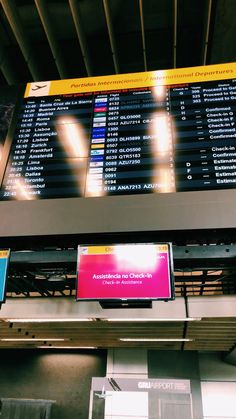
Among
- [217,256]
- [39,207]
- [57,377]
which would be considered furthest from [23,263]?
[57,377]

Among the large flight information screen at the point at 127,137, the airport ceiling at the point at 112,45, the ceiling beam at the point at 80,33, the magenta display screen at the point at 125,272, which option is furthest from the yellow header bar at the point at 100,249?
the ceiling beam at the point at 80,33

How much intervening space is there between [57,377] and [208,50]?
8678 millimetres

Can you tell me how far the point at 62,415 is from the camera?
8.30 metres

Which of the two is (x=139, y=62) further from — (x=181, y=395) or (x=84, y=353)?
(x=84, y=353)

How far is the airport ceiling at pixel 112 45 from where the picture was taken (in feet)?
16.0

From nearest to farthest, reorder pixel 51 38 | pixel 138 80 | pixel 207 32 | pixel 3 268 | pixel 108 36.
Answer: pixel 3 268, pixel 138 80, pixel 207 32, pixel 51 38, pixel 108 36

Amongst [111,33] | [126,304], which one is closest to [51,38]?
[111,33]

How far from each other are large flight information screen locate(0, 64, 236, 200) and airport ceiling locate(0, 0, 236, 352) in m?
1.37

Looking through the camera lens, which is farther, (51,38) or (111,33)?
(51,38)

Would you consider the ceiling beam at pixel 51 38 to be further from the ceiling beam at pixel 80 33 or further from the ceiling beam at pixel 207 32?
the ceiling beam at pixel 207 32

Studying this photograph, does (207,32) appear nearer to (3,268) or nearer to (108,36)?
(108,36)

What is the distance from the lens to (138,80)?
14.0 ft

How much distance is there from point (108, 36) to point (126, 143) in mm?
2998

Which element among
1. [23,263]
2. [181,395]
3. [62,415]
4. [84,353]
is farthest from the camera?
[84,353]
